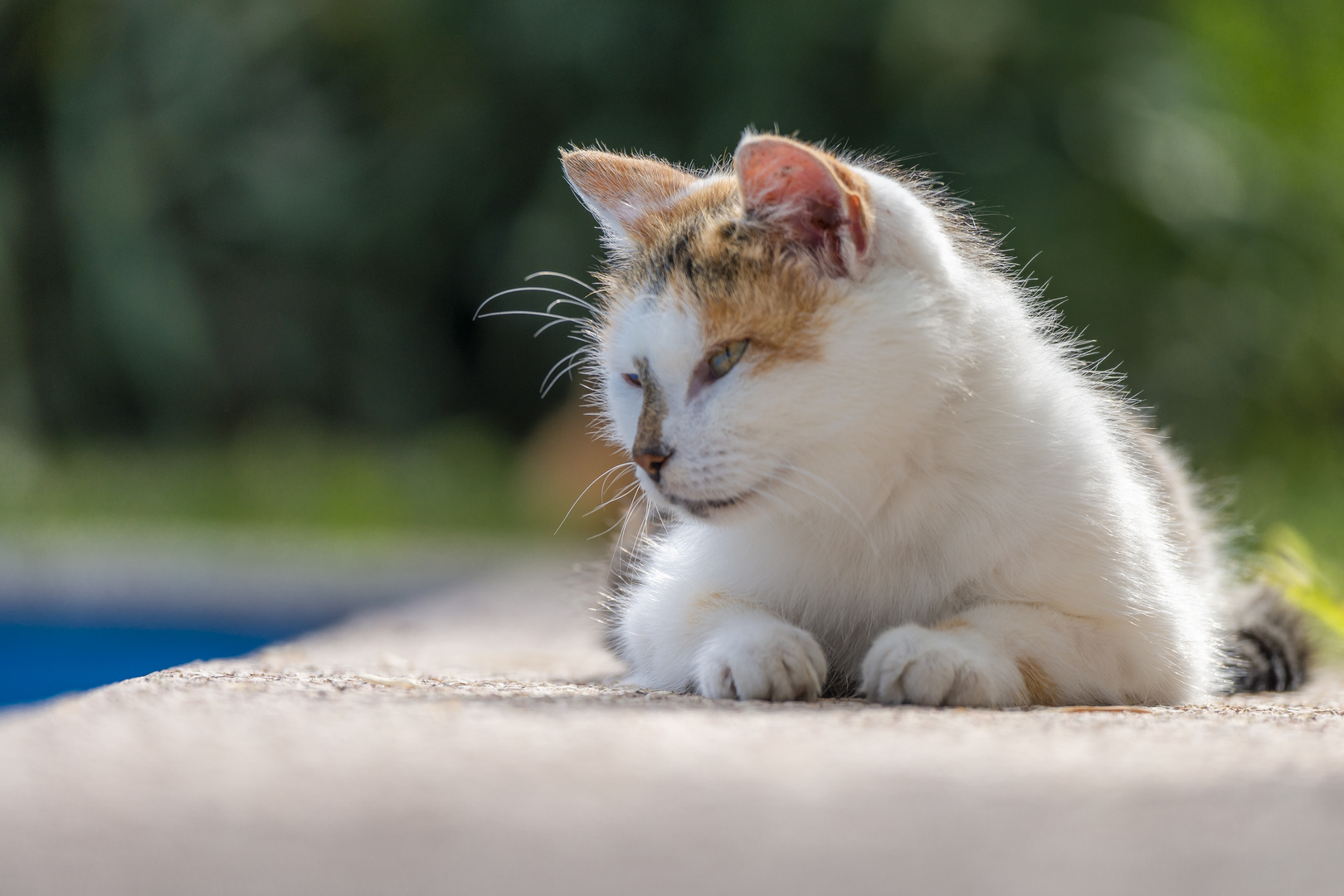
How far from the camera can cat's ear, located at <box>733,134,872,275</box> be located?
65.4 inches

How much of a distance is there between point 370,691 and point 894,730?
0.73 m

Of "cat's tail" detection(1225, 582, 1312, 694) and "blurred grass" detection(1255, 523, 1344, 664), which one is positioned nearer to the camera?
"cat's tail" detection(1225, 582, 1312, 694)

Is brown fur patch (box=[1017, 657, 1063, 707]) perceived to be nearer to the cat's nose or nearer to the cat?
the cat

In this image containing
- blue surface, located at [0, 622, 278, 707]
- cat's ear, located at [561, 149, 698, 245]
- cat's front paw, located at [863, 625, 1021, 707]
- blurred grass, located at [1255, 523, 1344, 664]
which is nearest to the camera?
cat's front paw, located at [863, 625, 1021, 707]

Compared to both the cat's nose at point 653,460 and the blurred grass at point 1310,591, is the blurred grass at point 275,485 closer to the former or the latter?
the blurred grass at point 1310,591

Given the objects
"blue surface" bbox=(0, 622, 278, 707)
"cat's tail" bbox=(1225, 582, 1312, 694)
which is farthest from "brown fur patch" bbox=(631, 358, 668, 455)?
"blue surface" bbox=(0, 622, 278, 707)

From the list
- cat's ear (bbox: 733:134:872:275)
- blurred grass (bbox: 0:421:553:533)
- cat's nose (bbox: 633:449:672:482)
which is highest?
cat's ear (bbox: 733:134:872:275)

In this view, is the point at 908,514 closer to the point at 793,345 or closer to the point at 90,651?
the point at 793,345

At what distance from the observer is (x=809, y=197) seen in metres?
1.71

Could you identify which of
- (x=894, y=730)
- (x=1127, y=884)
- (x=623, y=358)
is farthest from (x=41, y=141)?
(x=1127, y=884)

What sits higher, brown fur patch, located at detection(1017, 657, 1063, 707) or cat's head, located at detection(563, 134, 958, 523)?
cat's head, located at detection(563, 134, 958, 523)

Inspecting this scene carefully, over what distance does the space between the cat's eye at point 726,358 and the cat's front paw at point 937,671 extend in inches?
16.6

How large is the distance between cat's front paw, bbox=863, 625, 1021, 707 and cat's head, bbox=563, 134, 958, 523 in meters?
0.22

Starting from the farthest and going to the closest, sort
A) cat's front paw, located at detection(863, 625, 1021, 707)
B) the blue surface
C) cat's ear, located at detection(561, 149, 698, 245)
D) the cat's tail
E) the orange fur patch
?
1. the blue surface
2. the cat's tail
3. cat's ear, located at detection(561, 149, 698, 245)
4. the orange fur patch
5. cat's front paw, located at detection(863, 625, 1021, 707)
